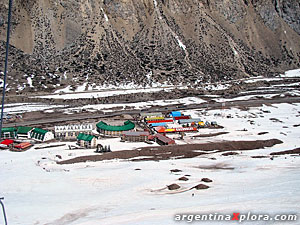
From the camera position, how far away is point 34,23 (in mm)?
103312

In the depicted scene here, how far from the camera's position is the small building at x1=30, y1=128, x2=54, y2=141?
45.8 m

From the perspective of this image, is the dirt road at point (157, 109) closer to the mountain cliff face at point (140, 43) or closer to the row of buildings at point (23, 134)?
the row of buildings at point (23, 134)

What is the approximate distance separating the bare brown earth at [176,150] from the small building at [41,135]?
447 inches

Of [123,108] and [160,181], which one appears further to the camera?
[123,108]

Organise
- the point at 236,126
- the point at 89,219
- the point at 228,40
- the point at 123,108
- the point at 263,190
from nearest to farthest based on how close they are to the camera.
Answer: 1. the point at 89,219
2. the point at 263,190
3. the point at 236,126
4. the point at 123,108
5. the point at 228,40

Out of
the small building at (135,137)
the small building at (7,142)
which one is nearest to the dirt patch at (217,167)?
the small building at (135,137)

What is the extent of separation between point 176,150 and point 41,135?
65.7ft

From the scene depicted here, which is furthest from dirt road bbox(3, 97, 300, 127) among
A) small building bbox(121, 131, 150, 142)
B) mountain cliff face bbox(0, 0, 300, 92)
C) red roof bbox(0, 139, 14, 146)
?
mountain cliff face bbox(0, 0, 300, 92)

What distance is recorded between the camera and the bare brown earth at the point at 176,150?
3723cm

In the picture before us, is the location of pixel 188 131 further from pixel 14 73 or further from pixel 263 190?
pixel 14 73

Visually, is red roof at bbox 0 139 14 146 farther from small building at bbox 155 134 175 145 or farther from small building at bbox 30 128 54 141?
small building at bbox 155 134 175 145

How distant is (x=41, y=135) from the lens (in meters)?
46.0

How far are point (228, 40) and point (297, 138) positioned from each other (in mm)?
82745

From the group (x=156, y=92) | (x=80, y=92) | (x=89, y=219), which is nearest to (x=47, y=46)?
(x=80, y=92)
